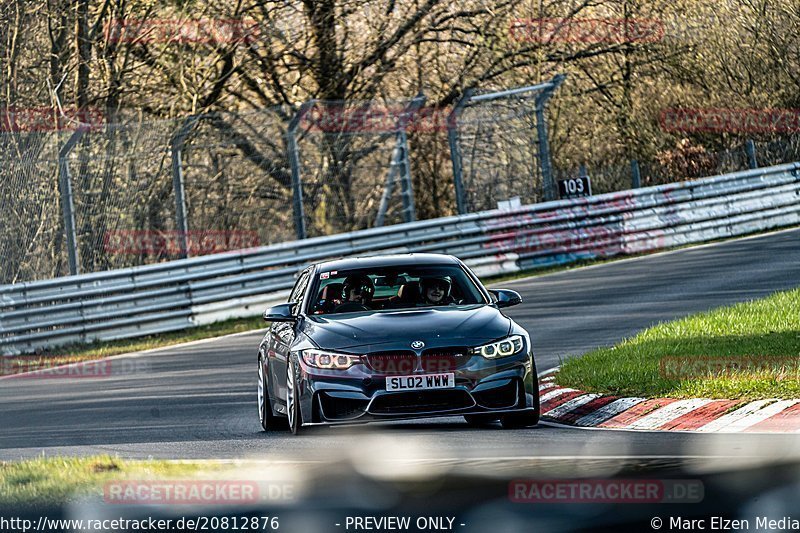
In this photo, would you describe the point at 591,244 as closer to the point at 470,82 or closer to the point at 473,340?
the point at 470,82

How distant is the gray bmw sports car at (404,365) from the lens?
970cm

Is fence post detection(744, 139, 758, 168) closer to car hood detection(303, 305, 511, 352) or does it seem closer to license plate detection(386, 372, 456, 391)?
car hood detection(303, 305, 511, 352)

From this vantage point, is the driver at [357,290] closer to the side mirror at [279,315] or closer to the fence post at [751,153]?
the side mirror at [279,315]

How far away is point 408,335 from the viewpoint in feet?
32.3

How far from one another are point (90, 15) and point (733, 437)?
1888cm

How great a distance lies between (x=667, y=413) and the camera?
10.3 meters

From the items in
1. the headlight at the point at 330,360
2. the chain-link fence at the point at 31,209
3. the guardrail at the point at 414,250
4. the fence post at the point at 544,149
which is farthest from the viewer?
the fence post at the point at 544,149

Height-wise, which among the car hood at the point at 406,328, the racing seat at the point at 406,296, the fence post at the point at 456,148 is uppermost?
the fence post at the point at 456,148

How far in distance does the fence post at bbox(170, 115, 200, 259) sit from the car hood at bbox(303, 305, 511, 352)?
39.3 feet

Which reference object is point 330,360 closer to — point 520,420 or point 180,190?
point 520,420

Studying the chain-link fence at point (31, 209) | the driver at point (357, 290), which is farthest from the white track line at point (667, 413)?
the chain-link fence at point (31, 209)

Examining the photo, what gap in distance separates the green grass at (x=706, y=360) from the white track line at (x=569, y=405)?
0.17 meters

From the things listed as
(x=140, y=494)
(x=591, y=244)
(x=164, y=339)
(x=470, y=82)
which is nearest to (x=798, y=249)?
(x=591, y=244)

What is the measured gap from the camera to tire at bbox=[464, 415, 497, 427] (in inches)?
405
